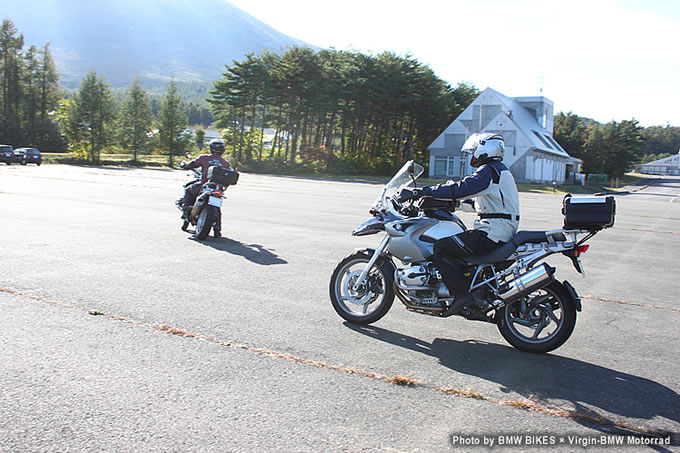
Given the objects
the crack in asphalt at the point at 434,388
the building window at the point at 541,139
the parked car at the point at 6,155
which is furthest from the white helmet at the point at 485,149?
the building window at the point at 541,139

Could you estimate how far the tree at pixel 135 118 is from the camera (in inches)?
2547

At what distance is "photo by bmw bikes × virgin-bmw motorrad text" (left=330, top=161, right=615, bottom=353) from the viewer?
4805 mm

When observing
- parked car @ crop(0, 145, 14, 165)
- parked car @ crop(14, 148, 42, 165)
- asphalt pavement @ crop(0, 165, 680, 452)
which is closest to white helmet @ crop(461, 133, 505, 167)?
asphalt pavement @ crop(0, 165, 680, 452)

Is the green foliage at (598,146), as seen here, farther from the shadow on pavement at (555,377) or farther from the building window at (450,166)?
the shadow on pavement at (555,377)

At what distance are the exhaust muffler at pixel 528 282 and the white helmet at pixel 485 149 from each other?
1.08 metres

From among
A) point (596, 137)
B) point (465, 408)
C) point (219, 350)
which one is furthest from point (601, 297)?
point (596, 137)

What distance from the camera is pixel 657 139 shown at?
637 ft

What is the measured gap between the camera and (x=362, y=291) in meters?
5.84

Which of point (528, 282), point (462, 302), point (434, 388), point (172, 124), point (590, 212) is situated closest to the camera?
point (434, 388)

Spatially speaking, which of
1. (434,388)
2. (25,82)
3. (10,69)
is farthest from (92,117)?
(434,388)

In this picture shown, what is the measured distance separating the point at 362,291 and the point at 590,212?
7.52 ft

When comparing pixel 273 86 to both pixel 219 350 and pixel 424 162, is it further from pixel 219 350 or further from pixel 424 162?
pixel 219 350

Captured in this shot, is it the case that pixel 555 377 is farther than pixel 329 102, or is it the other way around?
pixel 329 102

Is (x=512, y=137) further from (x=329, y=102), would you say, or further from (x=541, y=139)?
(x=329, y=102)
